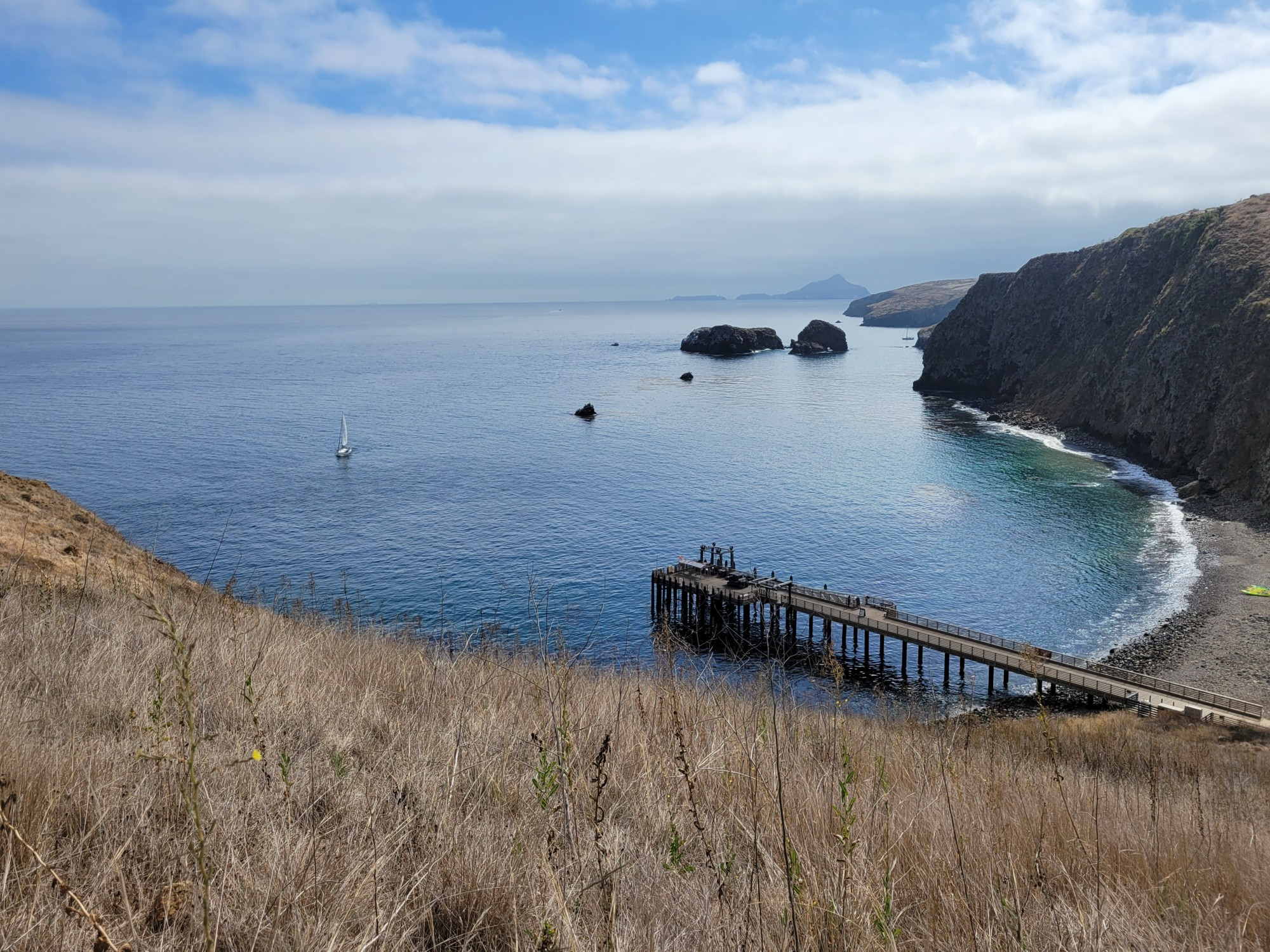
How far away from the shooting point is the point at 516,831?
3738 millimetres

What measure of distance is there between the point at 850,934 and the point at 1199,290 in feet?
328

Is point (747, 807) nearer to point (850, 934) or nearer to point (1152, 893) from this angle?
point (850, 934)

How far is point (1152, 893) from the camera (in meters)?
4.04

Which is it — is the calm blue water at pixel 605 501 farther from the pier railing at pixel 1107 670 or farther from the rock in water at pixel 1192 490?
the pier railing at pixel 1107 670

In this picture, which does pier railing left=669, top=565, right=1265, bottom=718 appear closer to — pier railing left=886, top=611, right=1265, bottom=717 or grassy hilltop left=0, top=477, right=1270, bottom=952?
pier railing left=886, top=611, right=1265, bottom=717

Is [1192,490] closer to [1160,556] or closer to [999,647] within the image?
[1160,556]

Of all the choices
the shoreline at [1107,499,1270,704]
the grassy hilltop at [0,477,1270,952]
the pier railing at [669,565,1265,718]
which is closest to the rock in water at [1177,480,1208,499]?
the shoreline at [1107,499,1270,704]

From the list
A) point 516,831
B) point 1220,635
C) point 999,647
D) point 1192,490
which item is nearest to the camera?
point 516,831

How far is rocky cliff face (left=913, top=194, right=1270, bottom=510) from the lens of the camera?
223 feet

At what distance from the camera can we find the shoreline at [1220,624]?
35.5 m

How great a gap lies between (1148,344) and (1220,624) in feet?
187

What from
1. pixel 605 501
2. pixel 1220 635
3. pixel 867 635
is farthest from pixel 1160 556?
pixel 605 501

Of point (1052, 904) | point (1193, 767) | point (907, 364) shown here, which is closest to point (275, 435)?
point (1193, 767)

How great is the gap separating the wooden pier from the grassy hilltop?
890 inches
